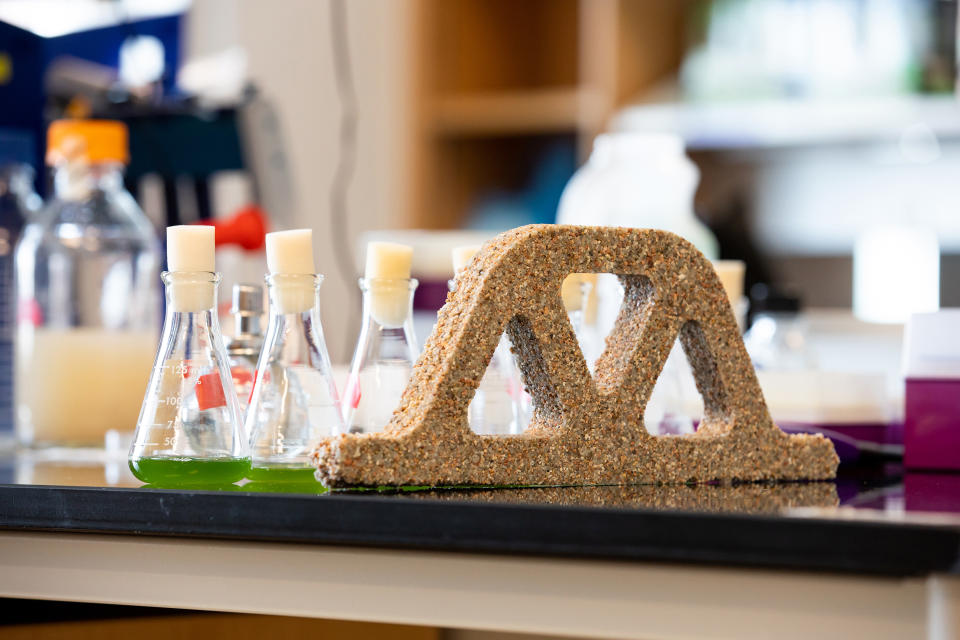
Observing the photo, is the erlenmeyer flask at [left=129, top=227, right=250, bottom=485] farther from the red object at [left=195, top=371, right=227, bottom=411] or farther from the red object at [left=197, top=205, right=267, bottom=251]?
the red object at [left=197, top=205, right=267, bottom=251]

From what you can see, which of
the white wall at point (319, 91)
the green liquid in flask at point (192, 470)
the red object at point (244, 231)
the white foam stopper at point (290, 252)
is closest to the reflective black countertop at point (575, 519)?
the green liquid in flask at point (192, 470)

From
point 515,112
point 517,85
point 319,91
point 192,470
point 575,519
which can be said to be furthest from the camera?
point 517,85

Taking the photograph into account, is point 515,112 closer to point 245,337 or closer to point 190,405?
point 245,337

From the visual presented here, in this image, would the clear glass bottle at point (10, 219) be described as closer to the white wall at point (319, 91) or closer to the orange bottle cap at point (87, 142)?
the orange bottle cap at point (87, 142)

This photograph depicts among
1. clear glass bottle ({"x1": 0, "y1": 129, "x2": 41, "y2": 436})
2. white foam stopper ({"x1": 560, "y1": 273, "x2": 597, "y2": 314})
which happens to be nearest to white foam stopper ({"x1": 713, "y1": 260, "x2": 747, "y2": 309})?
white foam stopper ({"x1": 560, "y1": 273, "x2": 597, "y2": 314})

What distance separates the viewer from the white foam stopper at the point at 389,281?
26.4 inches

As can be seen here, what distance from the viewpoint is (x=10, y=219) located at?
1.19 m

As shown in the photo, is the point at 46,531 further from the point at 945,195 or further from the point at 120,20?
the point at 945,195

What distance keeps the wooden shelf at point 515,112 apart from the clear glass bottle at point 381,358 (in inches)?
86.0

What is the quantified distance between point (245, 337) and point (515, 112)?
2224 mm

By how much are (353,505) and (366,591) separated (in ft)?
0.13

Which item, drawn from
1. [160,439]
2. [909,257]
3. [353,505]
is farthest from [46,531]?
[909,257]

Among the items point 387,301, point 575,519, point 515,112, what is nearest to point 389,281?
point 387,301

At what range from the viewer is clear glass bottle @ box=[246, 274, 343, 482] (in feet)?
2.06
